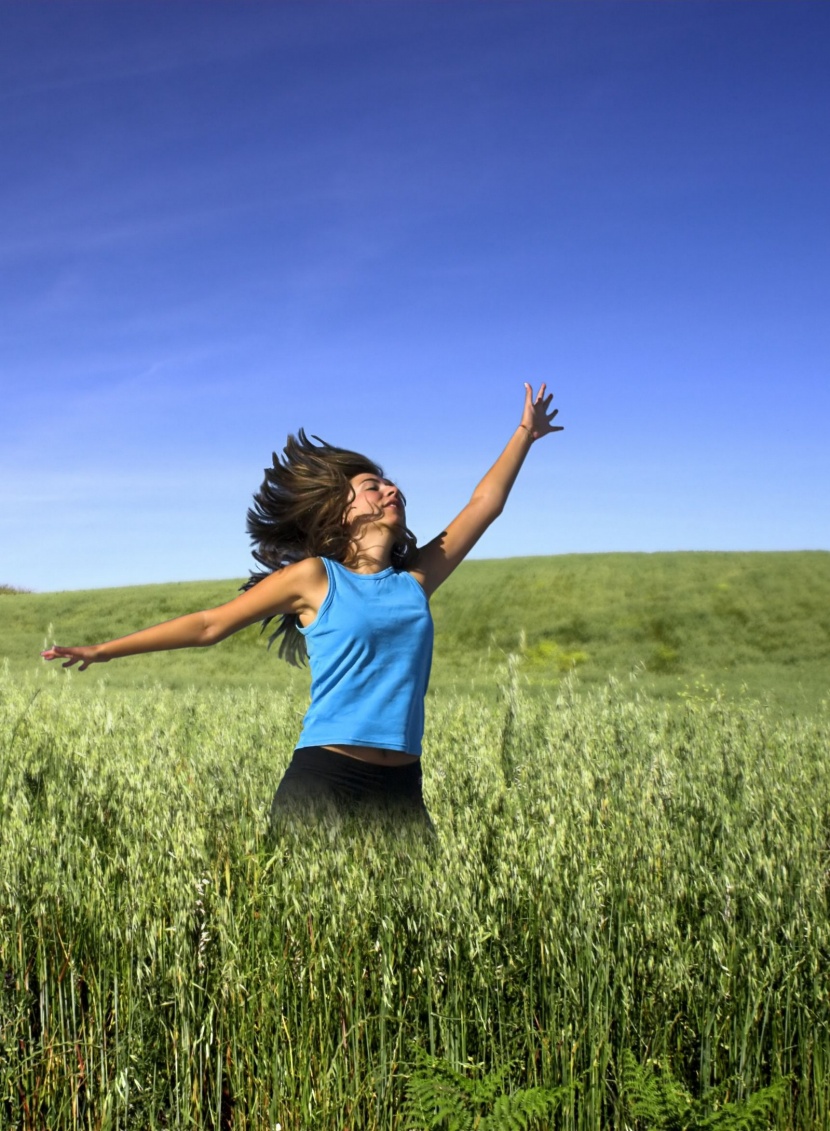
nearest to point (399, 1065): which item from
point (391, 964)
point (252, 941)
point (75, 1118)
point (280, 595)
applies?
point (391, 964)

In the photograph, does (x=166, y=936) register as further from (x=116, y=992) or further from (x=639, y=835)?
(x=639, y=835)

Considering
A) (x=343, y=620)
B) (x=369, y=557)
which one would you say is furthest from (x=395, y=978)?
(x=369, y=557)

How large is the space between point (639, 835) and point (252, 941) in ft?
4.93

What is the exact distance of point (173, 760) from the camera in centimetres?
494

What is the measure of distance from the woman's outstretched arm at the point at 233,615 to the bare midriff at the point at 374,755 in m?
0.52

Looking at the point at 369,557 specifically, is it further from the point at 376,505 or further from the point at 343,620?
the point at 343,620

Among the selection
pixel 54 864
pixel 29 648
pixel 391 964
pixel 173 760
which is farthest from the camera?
pixel 29 648

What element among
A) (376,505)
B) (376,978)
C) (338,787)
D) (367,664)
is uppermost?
(376,505)

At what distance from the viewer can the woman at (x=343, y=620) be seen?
3053mm

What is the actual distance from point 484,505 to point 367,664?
99 cm

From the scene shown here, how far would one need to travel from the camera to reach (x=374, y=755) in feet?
10.2

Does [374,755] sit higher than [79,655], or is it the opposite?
[79,655]

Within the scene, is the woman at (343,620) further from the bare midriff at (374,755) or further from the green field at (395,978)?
the green field at (395,978)

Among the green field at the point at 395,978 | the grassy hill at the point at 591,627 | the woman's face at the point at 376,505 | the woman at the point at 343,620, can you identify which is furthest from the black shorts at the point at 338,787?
the grassy hill at the point at 591,627
